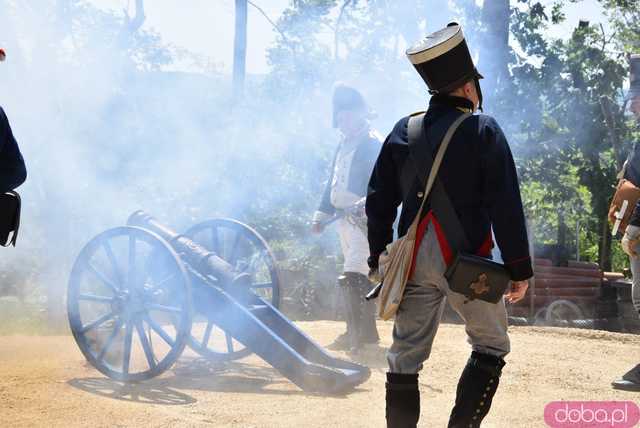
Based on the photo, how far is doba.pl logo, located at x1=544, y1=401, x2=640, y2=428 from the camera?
4078 millimetres

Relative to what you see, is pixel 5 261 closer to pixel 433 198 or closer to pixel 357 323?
pixel 357 323

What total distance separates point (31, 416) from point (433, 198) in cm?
224

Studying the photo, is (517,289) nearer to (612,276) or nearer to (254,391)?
(254,391)

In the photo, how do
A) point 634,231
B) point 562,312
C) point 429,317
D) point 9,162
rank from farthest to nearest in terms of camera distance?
point 562,312, point 634,231, point 9,162, point 429,317

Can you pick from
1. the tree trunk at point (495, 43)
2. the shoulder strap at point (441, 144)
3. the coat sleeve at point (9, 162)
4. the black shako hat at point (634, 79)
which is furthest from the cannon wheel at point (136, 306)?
the tree trunk at point (495, 43)

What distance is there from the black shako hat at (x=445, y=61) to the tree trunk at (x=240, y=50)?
7.26 m

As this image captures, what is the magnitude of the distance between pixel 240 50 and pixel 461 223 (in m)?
8.27

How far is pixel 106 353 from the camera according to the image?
16.7 feet

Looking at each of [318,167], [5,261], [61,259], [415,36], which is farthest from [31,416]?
[415,36]

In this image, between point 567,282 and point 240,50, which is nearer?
point 567,282

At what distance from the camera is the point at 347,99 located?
239 inches

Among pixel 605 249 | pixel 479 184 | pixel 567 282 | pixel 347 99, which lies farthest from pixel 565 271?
pixel 479 184

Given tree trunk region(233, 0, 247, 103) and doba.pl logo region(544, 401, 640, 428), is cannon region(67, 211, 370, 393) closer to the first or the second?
doba.pl logo region(544, 401, 640, 428)

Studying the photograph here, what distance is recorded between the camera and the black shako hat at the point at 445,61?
10.3 feet
